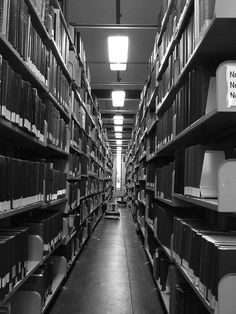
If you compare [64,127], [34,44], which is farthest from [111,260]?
[34,44]

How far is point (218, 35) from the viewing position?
1446 millimetres

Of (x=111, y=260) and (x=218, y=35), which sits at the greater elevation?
(x=218, y=35)

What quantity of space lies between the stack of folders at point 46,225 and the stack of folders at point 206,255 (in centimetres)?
102

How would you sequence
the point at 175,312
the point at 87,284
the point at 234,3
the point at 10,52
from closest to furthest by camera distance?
the point at 234,3 → the point at 10,52 → the point at 175,312 → the point at 87,284

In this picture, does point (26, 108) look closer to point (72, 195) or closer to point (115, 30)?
point (72, 195)

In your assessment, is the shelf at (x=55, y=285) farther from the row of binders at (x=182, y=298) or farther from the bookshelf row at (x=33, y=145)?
the row of binders at (x=182, y=298)

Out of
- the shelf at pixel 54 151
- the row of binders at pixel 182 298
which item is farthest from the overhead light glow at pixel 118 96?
the row of binders at pixel 182 298

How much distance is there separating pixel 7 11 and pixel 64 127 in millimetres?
1762

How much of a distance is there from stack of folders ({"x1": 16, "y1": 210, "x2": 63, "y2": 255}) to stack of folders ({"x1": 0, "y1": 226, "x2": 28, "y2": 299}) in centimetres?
38

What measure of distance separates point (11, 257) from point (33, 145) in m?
1.11

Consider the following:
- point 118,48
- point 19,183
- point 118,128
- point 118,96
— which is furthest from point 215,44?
point 118,128

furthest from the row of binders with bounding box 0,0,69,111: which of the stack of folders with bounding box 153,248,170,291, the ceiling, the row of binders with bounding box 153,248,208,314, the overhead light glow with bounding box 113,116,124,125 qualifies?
the overhead light glow with bounding box 113,116,124,125

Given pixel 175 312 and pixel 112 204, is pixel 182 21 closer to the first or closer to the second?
pixel 175 312

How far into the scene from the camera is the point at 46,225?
2.51m
